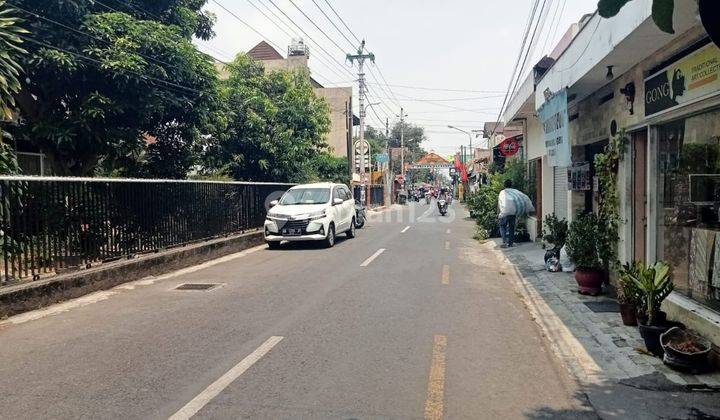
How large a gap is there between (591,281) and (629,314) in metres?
1.97

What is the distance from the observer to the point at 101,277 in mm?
9469

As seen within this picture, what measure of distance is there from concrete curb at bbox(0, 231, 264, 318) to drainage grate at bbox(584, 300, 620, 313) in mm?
7915

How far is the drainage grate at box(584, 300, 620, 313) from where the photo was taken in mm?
7746

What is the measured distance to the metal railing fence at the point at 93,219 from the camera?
791 centimetres

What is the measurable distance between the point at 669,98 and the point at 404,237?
12772 millimetres

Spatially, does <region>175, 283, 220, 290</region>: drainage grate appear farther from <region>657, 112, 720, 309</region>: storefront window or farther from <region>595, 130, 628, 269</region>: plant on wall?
<region>657, 112, 720, 309</region>: storefront window

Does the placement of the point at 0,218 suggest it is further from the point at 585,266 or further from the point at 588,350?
the point at 585,266

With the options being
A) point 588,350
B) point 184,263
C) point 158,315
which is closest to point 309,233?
point 184,263

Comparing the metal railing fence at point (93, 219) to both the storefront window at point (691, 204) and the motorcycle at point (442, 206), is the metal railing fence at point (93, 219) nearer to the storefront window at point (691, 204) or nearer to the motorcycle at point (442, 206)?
the storefront window at point (691, 204)

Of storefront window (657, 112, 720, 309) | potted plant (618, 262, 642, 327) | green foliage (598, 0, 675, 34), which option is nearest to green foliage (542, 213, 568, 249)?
storefront window (657, 112, 720, 309)

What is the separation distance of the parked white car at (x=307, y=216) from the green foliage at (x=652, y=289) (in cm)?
1027

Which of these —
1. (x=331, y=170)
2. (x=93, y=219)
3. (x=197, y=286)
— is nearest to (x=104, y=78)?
(x=93, y=219)

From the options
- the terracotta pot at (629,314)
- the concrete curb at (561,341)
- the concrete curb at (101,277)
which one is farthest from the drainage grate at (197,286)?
the terracotta pot at (629,314)

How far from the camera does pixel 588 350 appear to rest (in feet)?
19.7
